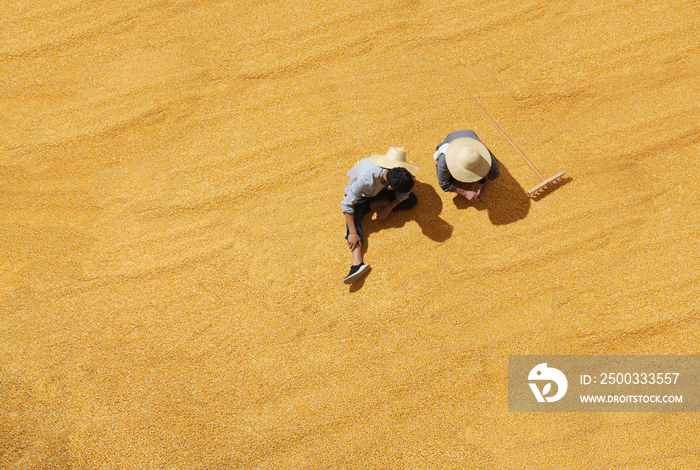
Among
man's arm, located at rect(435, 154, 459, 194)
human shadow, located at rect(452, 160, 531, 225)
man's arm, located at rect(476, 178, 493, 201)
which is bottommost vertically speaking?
human shadow, located at rect(452, 160, 531, 225)

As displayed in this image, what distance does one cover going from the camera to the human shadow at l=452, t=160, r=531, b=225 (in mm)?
3189

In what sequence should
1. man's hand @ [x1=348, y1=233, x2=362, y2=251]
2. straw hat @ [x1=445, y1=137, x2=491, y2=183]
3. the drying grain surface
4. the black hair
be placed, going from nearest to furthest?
the black hair < straw hat @ [x1=445, y1=137, x2=491, y2=183] < the drying grain surface < man's hand @ [x1=348, y1=233, x2=362, y2=251]

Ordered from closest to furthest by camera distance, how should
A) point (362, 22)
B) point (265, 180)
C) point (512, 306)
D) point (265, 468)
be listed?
point (265, 468)
point (512, 306)
point (265, 180)
point (362, 22)

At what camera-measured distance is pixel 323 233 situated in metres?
3.19

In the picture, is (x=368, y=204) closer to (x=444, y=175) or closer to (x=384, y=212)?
(x=384, y=212)

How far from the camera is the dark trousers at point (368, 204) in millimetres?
3050

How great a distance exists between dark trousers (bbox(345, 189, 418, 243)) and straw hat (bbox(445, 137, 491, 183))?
0.41 metres

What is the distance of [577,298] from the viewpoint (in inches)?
120

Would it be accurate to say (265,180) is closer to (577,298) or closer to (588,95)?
(577,298)

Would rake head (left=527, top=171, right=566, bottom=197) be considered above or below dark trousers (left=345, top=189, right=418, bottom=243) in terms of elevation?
below

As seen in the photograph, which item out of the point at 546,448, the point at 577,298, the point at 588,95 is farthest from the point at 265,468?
the point at 588,95

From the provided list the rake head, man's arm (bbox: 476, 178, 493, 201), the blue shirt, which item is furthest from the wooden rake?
the blue shirt

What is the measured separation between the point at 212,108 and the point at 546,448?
12.1ft

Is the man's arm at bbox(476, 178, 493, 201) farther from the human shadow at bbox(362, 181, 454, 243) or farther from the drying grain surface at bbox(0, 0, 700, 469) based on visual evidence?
the human shadow at bbox(362, 181, 454, 243)
